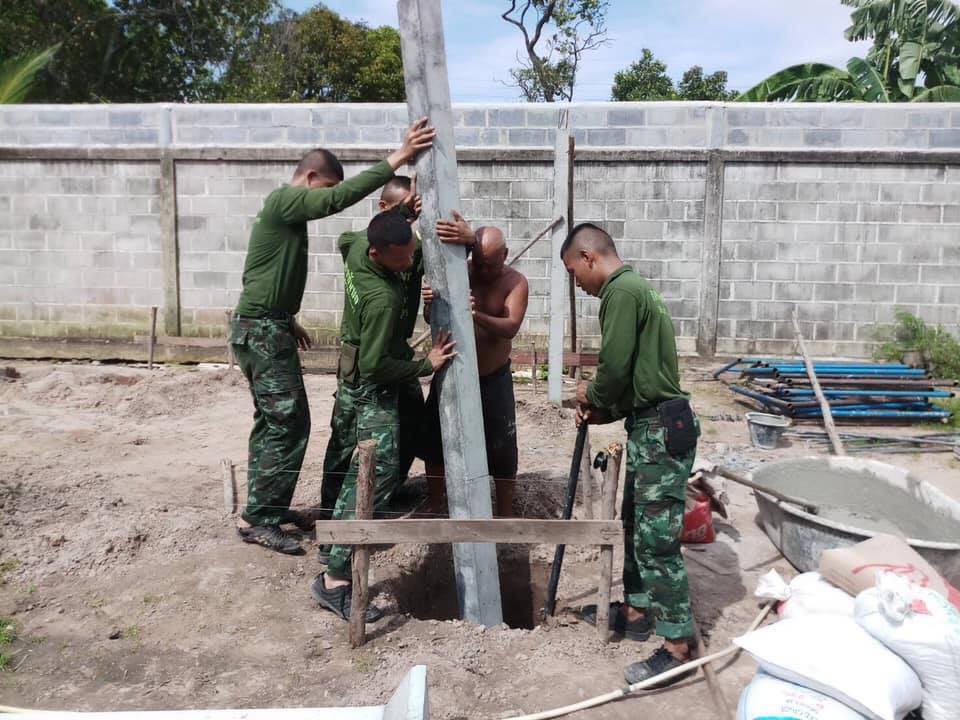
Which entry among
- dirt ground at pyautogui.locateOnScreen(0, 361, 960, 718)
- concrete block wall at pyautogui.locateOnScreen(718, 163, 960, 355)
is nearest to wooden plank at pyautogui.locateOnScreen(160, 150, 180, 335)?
dirt ground at pyautogui.locateOnScreen(0, 361, 960, 718)

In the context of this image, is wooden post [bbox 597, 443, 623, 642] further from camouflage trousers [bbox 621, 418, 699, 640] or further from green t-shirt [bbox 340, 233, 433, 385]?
green t-shirt [bbox 340, 233, 433, 385]

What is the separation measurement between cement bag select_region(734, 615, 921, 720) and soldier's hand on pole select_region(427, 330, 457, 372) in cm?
159

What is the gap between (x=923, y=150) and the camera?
8781 millimetres

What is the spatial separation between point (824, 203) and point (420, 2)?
7.18 metres

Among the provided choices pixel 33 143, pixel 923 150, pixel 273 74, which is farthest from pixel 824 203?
pixel 273 74

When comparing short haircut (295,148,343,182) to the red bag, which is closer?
short haircut (295,148,343,182)

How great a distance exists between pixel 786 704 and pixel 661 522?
0.87 metres

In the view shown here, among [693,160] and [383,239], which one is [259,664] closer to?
[383,239]

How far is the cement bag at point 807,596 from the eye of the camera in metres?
3.20

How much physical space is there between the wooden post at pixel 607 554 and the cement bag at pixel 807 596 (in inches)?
25.3

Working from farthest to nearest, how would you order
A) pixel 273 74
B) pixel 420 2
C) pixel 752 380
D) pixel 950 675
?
pixel 273 74, pixel 752 380, pixel 420 2, pixel 950 675

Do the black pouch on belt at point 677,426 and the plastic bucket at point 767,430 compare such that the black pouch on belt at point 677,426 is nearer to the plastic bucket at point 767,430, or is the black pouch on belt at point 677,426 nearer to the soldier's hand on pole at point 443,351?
the soldier's hand on pole at point 443,351

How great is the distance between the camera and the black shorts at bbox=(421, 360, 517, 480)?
14.5 feet

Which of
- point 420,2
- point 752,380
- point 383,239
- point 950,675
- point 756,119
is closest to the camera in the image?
point 950,675
